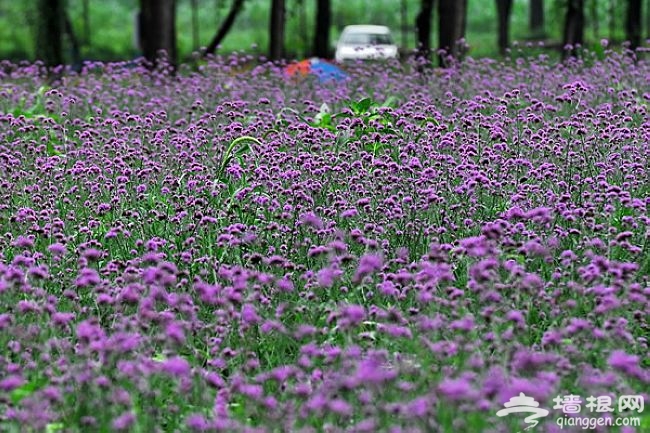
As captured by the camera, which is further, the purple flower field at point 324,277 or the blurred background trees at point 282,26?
the blurred background trees at point 282,26

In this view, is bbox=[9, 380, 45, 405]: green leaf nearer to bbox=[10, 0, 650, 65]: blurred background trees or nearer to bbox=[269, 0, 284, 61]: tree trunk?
bbox=[10, 0, 650, 65]: blurred background trees

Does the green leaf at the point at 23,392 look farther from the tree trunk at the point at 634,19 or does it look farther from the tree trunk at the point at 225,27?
the tree trunk at the point at 634,19

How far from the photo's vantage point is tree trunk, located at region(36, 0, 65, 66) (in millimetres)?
18328

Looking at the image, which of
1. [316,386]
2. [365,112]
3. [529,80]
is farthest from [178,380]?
[529,80]

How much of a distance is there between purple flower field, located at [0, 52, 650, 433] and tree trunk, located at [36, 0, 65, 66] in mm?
9968

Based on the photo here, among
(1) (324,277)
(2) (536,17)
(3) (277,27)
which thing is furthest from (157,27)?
(2) (536,17)

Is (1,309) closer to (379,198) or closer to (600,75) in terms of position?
(379,198)

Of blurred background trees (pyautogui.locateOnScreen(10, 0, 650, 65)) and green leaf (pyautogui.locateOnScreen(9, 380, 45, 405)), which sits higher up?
blurred background trees (pyautogui.locateOnScreen(10, 0, 650, 65))

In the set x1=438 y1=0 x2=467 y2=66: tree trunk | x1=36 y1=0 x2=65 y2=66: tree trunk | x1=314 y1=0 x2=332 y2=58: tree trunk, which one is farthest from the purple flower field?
x1=314 y1=0 x2=332 y2=58: tree trunk

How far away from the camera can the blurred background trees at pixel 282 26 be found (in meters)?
15.0

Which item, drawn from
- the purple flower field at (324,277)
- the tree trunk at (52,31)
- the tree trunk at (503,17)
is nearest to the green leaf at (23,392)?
the purple flower field at (324,277)

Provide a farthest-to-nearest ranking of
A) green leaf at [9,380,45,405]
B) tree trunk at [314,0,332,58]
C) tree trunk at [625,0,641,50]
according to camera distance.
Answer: tree trunk at [314,0,332,58] < tree trunk at [625,0,641,50] < green leaf at [9,380,45,405]

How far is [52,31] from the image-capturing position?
18.5 m

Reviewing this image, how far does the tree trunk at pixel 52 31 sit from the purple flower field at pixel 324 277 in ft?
32.7
